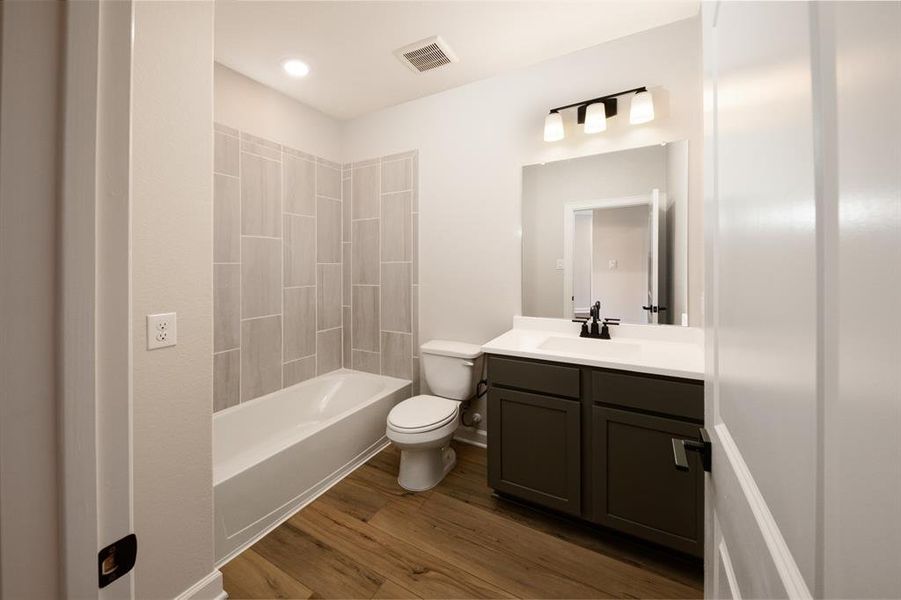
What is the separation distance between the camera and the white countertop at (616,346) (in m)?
1.56

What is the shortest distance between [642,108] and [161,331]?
2.44m

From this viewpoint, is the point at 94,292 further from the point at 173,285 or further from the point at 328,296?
the point at 328,296

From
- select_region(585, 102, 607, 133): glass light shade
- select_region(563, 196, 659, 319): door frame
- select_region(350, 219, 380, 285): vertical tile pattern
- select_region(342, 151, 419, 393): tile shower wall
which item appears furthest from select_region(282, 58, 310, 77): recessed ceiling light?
select_region(563, 196, 659, 319): door frame

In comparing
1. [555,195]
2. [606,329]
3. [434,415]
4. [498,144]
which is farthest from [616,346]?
[498,144]

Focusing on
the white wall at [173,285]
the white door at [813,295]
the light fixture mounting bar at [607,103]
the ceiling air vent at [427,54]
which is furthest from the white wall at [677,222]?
the white wall at [173,285]

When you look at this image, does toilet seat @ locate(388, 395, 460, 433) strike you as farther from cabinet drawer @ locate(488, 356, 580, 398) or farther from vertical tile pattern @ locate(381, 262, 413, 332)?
vertical tile pattern @ locate(381, 262, 413, 332)

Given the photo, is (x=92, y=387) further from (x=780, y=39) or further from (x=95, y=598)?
(x=780, y=39)

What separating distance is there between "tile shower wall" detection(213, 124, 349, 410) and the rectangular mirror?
1.67m

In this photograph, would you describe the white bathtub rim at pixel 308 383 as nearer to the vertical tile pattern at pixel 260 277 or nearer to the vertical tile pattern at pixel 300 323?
the vertical tile pattern at pixel 300 323

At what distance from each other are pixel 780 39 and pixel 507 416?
67.8 inches

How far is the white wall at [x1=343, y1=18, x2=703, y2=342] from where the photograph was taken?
193cm

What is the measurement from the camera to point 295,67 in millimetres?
2285

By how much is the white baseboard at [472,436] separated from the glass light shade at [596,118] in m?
2.12

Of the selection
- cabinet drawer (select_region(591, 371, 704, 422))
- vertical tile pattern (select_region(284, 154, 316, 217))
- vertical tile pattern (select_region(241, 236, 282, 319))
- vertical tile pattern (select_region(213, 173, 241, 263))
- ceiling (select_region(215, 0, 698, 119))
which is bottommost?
cabinet drawer (select_region(591, 371, 704, 422))
